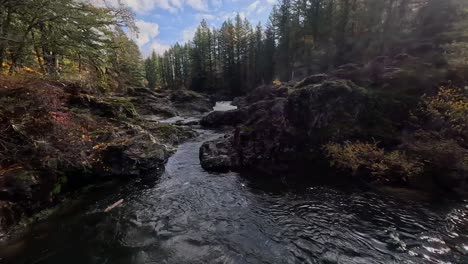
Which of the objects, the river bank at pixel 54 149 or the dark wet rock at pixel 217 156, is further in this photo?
the dark wet rock at pixel 217 156

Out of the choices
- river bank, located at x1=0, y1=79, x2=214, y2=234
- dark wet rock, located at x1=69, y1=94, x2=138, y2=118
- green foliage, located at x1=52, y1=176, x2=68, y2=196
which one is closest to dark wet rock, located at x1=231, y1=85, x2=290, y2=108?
dark wet rock, located at x1=69, y1=94, x2=138, y2=118

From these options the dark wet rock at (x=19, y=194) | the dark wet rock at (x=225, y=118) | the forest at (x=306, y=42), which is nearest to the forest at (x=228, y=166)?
the dark wet rock at (x=19, y=194)

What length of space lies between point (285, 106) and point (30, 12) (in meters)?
12.7

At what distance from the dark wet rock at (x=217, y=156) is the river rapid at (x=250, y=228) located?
2818 millimetres

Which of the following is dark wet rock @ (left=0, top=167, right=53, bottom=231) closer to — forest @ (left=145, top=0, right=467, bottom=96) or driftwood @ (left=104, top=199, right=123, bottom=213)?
driftwood @ (left=104, top=199, right=123, bottom=213)

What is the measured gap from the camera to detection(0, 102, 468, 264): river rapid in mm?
7000

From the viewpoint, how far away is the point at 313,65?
40750 mm

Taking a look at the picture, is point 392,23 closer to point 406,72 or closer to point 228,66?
point 406,72

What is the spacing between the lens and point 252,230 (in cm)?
834

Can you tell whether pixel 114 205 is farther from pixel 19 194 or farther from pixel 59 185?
pixel 19 194

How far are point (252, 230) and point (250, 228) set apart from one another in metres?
0.14

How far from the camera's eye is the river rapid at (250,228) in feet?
23.0

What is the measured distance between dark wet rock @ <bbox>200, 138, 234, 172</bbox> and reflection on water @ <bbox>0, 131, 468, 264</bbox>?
303 cm

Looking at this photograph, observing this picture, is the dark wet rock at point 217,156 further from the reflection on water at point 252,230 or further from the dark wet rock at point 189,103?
the dark wet rock at point 189,103
